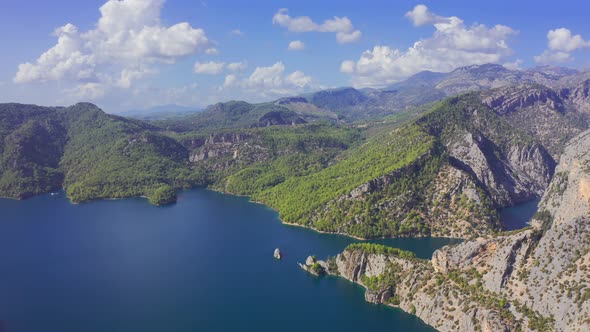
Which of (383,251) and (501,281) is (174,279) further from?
(501,281)

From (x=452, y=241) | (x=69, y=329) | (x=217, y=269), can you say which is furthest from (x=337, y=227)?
(x=69, y=329)

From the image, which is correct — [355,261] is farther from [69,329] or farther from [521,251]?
[69,329]

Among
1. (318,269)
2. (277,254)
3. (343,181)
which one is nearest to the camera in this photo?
(318,269)

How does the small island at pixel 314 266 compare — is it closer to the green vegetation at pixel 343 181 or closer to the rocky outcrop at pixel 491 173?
the green vegetation at pixel 343 181

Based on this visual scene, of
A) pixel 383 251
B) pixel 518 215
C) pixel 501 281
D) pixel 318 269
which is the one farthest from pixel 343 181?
pixel 501 281

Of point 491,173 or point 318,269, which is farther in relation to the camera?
point 491,173

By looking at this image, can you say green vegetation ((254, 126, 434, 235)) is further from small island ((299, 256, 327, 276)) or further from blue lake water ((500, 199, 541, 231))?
blue lake water ((500, 199, 541, 231))
